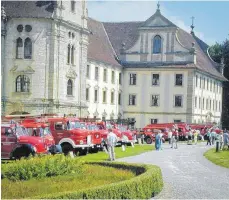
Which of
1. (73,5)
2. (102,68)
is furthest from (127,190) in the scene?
(102,68)

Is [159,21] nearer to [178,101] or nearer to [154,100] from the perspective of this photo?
[154,100]

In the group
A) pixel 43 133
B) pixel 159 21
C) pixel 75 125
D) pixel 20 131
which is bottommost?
pixel 43 133

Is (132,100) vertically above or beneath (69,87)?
beneath

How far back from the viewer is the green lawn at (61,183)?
15.8 m

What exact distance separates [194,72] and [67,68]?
23.9 metres

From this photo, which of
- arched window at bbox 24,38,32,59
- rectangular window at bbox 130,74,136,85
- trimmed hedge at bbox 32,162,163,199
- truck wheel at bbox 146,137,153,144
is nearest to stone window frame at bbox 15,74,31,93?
arched window at bbox 24,38,32,59

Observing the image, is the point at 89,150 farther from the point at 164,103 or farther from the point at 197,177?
the point at 164,103

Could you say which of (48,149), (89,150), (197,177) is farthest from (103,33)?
(197,177)

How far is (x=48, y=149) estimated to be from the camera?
3066cm

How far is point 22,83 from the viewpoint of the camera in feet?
189

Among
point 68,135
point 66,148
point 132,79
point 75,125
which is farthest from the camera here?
point 132,79

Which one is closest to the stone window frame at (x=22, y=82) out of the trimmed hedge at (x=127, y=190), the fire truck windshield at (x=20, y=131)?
the fire truck windshield at (x=20, y=131)

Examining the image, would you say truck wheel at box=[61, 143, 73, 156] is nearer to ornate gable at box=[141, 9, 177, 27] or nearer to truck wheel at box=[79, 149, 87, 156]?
truck wheel at box=[79, 149, 87, 156]

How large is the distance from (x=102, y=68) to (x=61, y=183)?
57.0m
